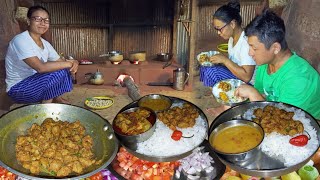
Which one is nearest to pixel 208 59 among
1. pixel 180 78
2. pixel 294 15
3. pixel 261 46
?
pixel 180 78

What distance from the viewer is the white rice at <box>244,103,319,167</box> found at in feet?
9.48

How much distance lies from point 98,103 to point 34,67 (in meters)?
1.60

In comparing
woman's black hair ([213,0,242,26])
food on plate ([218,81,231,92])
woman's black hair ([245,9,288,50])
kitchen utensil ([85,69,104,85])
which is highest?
woman's black hair ([213,0,242,26])

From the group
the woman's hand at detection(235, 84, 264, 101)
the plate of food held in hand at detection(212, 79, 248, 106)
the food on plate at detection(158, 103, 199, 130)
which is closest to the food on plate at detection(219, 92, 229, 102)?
Answer: the plate of food held in hand at detection(212, 79, 248, 106)

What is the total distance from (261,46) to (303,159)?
60.3 inches

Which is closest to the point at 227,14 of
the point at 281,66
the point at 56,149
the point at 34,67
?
the point at 281,66

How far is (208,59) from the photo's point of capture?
6738mm

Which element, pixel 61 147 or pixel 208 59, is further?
pixel 208 59

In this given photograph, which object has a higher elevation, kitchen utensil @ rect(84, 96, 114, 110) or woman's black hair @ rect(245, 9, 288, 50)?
woman's black hair @ rect(245, 9, 288, 50)

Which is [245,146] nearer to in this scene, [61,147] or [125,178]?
[125,178]

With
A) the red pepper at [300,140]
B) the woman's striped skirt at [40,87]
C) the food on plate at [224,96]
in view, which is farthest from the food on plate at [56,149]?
the woman's striped skirt at [40,87]

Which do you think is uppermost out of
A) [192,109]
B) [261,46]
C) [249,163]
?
[261,46]

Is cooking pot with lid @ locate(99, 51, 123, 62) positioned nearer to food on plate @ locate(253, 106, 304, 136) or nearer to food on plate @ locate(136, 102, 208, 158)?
food on plate @ locate(136, 102, 208, 158)

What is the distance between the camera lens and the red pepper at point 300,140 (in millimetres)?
2994
